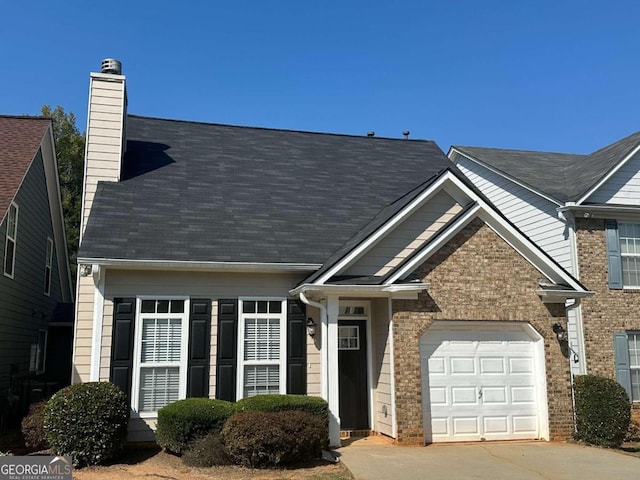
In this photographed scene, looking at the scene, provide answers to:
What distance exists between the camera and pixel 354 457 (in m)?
9.48

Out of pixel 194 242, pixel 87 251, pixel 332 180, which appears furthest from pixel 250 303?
pixel 332 180

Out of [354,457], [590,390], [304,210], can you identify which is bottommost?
[354,457]

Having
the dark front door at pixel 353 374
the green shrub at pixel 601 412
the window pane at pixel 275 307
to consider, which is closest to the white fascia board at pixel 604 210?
the green shrub at pixel 601 412

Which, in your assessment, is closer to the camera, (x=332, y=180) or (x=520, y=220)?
(x=332, y=180)

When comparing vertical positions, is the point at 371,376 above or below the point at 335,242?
below

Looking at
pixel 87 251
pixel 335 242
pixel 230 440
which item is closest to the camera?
pixel 230 440

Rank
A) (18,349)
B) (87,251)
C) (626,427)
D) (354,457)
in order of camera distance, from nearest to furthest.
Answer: (354,457) < (87,251) < (626,427) < (18,349)

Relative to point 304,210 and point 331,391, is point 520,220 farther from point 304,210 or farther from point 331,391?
point 331,391

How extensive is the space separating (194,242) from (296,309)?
7.84ft

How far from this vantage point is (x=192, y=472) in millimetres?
8656

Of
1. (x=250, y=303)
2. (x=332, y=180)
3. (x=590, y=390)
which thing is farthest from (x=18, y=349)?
(x=590, y=390)

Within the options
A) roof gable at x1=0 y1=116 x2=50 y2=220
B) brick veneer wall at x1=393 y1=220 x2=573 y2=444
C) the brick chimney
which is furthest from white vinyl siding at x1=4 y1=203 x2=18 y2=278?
brick veneer wall at x1=393 y1=220 x2=573 y2=444

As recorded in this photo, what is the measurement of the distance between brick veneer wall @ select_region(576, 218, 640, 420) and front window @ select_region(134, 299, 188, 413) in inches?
381

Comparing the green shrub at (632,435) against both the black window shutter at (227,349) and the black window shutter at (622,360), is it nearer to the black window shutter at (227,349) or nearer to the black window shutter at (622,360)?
the black window shutter at (622,360)
